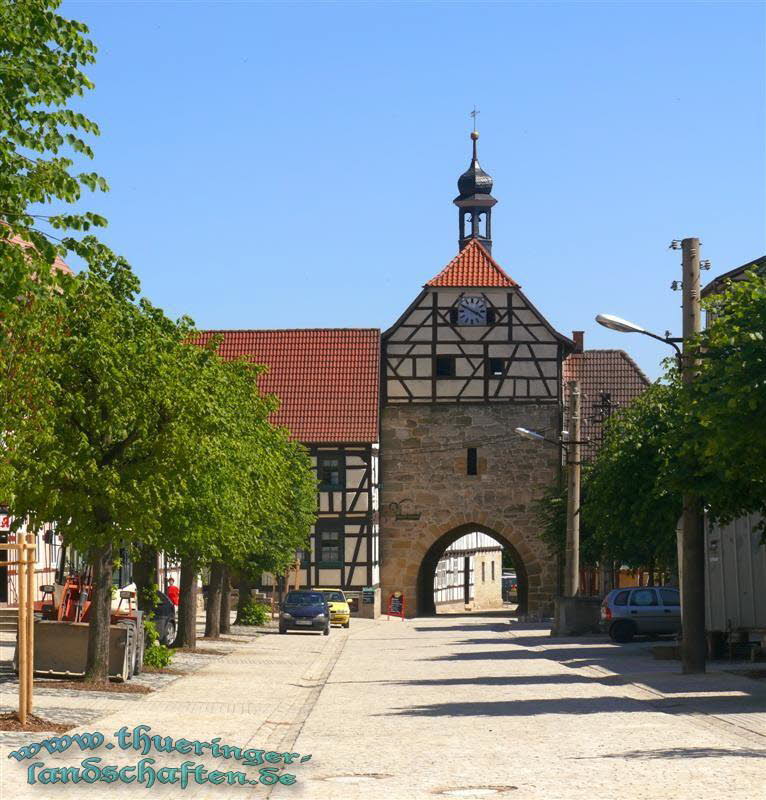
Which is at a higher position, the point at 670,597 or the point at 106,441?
the point at 106,441

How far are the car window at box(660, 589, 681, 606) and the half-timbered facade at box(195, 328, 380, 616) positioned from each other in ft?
77.7

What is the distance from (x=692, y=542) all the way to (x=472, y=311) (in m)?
37.8

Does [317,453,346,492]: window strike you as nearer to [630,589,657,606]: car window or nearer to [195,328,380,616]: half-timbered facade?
[195,328,380,616]: half-timbered facade

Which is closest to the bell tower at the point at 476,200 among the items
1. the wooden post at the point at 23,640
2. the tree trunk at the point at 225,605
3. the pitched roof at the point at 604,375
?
the pitched roof at the point at 604,375

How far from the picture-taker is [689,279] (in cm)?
2497

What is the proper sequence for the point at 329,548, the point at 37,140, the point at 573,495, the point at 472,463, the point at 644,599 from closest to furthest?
the point at 37,140 < the point at 644,599 < the point at 573,495 < the point at 329,548 < the point at 472,463

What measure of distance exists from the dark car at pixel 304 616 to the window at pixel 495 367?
16.8 meters

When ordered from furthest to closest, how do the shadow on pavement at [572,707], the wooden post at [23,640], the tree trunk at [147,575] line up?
the tree trunk at [147,575], the shadow on pavement at [572,707], the wooden post at [23,640]

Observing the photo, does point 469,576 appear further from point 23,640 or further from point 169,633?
point 23,640

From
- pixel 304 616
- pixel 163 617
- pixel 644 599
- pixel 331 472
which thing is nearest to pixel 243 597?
pixel 304 616

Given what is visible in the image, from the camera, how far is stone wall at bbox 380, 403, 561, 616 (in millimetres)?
62625

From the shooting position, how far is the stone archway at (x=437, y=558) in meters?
63.1

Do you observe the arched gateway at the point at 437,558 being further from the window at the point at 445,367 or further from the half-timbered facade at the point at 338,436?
the window at the point at 445,367

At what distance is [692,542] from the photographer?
24859 millimetres
